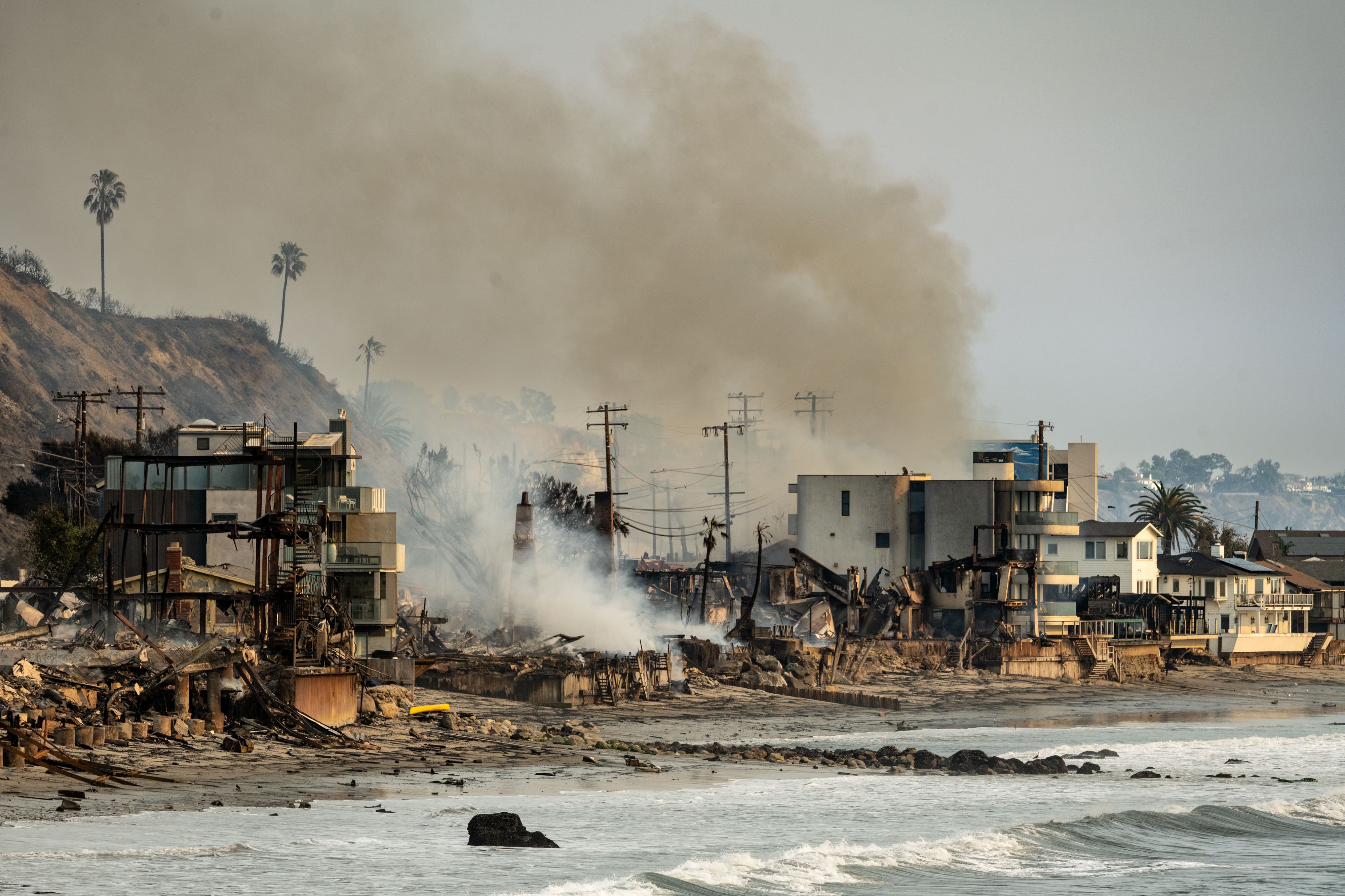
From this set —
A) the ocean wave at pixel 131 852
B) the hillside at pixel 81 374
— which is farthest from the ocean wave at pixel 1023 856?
the hillside at pixel 81 374

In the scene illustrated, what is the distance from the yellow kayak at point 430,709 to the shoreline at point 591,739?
4.24ft

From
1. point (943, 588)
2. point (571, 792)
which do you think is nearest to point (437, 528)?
point (943, 588)

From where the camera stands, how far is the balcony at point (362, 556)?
64250mm

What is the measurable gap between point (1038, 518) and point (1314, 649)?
32276 mm

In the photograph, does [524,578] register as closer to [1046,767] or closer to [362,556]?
[362,556]

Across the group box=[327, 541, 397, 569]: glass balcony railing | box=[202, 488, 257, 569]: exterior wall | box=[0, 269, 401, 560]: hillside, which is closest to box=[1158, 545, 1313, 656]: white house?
box=[327, 541, 397, 569]: glass balcony railing

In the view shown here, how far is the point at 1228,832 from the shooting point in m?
35.5

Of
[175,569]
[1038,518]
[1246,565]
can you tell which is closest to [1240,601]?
[1246,565]

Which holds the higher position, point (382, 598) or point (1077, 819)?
point (382, 598)

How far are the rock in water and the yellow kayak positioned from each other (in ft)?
66.1

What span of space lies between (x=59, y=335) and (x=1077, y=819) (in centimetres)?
15911

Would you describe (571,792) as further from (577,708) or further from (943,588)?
(943,588)

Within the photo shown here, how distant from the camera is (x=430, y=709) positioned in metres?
50.4

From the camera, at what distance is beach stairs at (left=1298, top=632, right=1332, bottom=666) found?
114 metres
